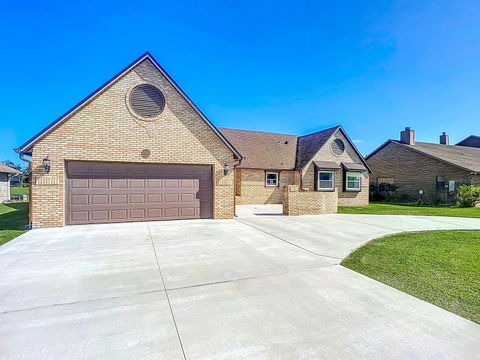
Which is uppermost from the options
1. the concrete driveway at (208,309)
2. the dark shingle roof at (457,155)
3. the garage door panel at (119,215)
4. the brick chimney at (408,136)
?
the brick chimney at (408,136)

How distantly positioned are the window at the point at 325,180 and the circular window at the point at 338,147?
6.07 ft

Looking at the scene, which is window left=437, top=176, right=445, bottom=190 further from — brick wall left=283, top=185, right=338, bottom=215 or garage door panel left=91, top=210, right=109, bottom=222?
garage door panel left=91, top=210, right=109, bottom=222

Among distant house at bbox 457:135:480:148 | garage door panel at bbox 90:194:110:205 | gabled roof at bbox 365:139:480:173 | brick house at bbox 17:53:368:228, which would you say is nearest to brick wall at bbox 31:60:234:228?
brick house at bbox 17:53:368:228

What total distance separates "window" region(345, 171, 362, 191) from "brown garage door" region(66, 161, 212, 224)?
44.7ft

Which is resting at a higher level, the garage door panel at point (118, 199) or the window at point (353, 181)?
the window at point (353, 181)

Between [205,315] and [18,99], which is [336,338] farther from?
[18,99]

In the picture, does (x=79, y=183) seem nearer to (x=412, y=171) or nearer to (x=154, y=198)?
(x=154, y=198)

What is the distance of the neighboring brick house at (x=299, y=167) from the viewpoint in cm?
1908

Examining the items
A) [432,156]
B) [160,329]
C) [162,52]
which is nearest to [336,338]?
[160,329]

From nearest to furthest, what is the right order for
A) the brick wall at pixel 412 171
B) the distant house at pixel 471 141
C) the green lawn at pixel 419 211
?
1. the green lawn at pixel 419 211
2. the brick wall at pixel 412 171
3. the distant house at pixel 471 141

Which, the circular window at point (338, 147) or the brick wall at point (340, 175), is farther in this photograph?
the circular window at point (338, 147)

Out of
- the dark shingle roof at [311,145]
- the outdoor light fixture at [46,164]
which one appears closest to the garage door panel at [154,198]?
the outdoor light fixture at [46,164]

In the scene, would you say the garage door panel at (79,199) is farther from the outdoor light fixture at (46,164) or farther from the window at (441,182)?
the window at (441,182)

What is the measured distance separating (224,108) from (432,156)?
62.9 ft
